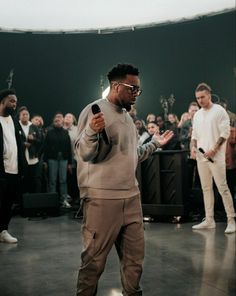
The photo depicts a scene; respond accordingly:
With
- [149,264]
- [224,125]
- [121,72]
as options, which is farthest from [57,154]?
[121,72]

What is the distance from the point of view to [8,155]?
15.0ft

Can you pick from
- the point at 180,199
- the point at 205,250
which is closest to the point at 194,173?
the point at 180,199

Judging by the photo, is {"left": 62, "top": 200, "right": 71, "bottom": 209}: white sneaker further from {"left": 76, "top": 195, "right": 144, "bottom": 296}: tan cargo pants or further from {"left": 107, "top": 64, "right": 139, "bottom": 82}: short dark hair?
{"left": 107, "top": 64, "right": 139, "bottom": 82}: short dark hair

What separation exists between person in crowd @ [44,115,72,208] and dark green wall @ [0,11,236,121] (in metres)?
2.94

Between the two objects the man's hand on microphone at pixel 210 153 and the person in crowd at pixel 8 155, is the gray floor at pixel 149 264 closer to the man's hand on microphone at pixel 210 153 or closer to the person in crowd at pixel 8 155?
the person in crowd at pixel 8 155

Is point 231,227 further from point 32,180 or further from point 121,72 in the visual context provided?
point 32,180

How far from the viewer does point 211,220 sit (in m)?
5.47

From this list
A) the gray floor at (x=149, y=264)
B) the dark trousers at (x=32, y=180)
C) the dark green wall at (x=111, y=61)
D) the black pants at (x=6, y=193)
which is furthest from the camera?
the dark green wall at (x=111, y=61)

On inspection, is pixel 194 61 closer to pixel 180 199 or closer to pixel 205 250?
pixel 180 199

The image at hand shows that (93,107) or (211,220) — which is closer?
(93,107)

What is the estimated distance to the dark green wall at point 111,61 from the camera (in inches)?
390

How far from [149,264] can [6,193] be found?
1.80 m

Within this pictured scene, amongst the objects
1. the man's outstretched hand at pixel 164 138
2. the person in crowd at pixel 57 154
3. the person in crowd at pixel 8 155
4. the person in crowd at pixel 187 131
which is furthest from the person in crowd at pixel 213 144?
the person in crowd at pixel 57 154

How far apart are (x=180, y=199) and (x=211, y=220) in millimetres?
716
